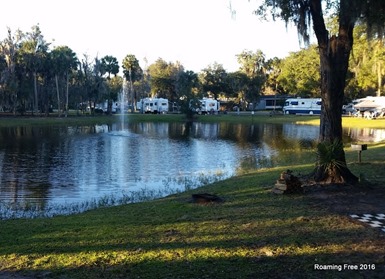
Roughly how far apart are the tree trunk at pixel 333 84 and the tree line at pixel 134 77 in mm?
Result: 33981

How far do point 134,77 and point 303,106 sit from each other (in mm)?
35832

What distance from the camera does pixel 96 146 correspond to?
88.5 ft

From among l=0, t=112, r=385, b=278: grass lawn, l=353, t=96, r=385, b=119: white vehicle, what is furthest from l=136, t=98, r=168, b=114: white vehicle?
l=0, t=112, r=385, b=278: grass lawn

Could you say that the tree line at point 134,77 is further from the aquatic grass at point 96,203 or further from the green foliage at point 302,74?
the aquatic grass at point 96,203

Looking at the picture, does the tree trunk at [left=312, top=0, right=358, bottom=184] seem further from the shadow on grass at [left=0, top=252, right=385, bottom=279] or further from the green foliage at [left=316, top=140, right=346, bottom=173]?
the shadow on grass at [left=0, top=252, right=385, bottom=279]

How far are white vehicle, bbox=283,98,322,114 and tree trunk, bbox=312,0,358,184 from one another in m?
54.4

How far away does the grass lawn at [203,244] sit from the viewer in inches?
187

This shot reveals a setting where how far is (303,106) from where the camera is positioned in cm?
6369

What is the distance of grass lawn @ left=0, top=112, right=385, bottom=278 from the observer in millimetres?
4754

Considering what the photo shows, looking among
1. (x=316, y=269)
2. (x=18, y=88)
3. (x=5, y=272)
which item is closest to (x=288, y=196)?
(x=316, y=269)

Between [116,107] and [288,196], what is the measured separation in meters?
79.8

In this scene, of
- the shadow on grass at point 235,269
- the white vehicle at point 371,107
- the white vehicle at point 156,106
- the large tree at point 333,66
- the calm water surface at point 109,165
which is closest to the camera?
the shadow on grass at point 235,269

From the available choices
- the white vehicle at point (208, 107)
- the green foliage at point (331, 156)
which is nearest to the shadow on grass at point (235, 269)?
the green foliage at point (331, 156)

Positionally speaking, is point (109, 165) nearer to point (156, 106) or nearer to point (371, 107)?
point (371, 107)
